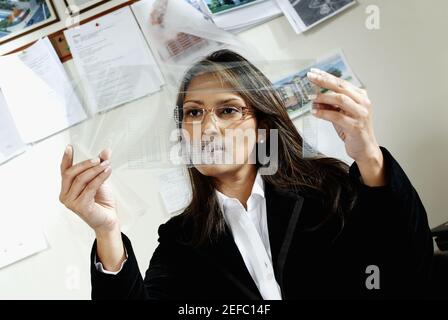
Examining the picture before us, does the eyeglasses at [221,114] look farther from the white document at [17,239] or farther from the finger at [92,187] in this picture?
the white document at [17,239]

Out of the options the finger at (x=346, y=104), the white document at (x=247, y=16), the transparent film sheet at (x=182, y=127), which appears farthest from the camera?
the white document at (x=247, y=16)

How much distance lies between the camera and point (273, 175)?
817 millimetres

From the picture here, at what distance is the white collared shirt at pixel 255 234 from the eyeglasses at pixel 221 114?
13 centimetres

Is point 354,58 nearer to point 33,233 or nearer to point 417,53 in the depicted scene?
point 417,53

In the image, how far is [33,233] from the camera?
0.99 m

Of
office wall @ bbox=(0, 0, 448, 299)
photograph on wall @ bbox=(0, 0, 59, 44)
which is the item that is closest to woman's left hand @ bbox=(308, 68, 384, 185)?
office wall @ bbox=(0, 0, 448, 299)

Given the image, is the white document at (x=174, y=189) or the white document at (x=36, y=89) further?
the white document at (x=36, y=89)

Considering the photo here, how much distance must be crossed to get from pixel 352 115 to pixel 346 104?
0.08ft

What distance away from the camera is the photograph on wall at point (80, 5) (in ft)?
3.28

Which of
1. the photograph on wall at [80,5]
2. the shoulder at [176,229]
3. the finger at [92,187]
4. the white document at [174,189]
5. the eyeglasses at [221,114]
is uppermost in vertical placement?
the photograph on wall at [80,5]

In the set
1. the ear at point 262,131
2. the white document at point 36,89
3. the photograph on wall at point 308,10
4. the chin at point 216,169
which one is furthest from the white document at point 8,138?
the photograph on wall at point 308,10

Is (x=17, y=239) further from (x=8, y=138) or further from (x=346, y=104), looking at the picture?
(x=346, y=104)

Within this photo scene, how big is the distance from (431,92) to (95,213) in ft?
2.58
